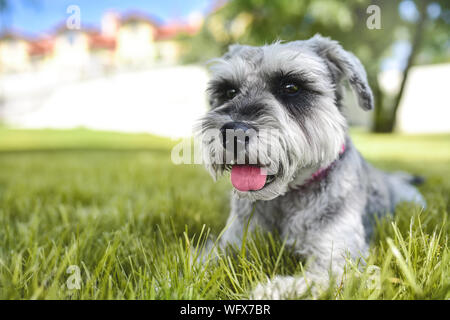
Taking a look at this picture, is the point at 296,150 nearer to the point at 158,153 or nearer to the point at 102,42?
the point at 158,153

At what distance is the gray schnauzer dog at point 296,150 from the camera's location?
6.82ft

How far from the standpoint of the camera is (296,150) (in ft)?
7.00

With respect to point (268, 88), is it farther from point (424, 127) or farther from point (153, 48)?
point (424, 127)

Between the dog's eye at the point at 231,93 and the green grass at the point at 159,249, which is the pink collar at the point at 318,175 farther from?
the dog's eye at the point at 231,93

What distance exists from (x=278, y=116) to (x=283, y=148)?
0.67ft

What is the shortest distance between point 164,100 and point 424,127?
15.7m

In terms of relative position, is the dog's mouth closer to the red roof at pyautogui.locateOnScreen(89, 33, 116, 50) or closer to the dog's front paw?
the dog's front paw

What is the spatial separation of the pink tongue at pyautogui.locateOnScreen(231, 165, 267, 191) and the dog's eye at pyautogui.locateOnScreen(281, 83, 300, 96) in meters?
0.61

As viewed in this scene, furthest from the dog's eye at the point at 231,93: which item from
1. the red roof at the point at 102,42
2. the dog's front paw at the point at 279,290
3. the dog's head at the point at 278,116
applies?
the red roof at the point at 102,42

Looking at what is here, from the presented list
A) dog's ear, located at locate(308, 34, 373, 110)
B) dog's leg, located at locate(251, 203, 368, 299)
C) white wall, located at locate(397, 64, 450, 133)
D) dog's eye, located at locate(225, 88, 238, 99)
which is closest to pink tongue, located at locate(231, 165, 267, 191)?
dog's leg, located at locate(251, 203, 368, 299)

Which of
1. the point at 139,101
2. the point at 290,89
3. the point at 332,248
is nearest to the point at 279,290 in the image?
the point at 332,248

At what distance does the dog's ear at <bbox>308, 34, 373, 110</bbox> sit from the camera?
2.49 m

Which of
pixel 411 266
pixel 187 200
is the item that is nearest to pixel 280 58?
pixel 411 266

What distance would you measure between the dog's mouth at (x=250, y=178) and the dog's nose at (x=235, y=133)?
0.22 meters
